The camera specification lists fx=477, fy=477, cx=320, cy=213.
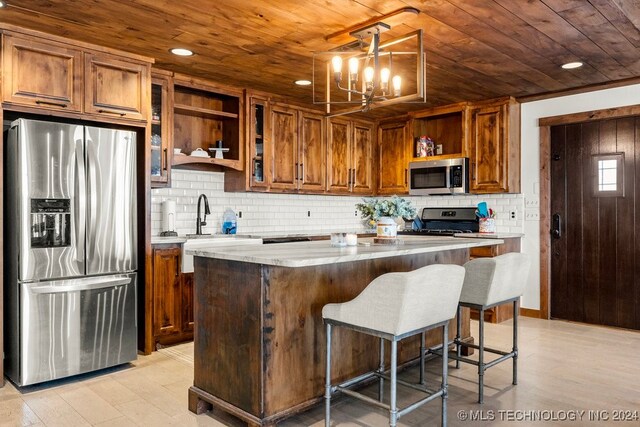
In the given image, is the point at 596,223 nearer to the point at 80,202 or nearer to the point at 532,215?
the point at 532,215

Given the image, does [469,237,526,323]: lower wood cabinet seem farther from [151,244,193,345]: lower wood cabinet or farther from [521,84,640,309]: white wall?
[151,244,193,345]: lower wood cabinet

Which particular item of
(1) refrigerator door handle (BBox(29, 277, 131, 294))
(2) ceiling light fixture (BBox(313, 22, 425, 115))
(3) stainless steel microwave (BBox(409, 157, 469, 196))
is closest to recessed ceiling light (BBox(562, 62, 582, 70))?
(2) ceiling light fixture (BBox(313, 22, 425, 115))

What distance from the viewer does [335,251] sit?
97.9 inches

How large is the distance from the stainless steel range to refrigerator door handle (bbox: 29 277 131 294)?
3.58 m

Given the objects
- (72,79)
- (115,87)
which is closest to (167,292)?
(115,87)

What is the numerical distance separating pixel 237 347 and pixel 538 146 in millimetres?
4240

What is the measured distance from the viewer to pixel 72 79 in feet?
11.1

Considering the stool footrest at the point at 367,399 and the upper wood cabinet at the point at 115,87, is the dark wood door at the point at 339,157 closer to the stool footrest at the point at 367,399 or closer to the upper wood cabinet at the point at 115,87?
the upper wood cabinet at the point at 115,87

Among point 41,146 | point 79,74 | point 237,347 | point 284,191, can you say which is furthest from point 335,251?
point 284,191

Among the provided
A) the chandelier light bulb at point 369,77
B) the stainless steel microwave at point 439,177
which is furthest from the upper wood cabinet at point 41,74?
the stainless steel microwave at point 439,177

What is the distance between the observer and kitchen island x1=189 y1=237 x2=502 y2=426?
2340 mm

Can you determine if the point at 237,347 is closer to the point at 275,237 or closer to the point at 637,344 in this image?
the point at 275,237

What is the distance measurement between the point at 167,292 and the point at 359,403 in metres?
1.96

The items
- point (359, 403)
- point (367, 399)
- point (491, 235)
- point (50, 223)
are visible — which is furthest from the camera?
point (491, 235)
